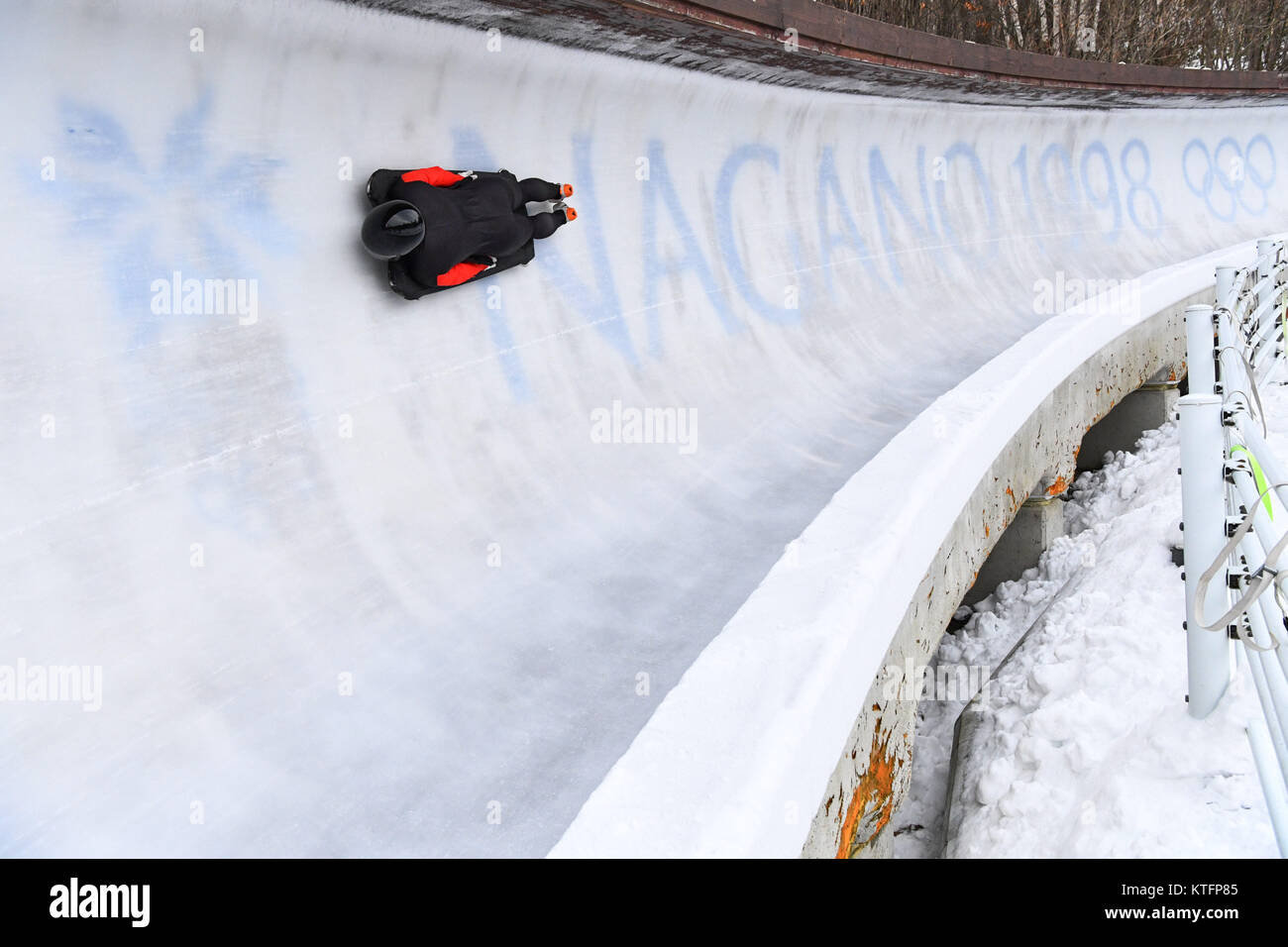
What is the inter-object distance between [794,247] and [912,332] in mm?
832

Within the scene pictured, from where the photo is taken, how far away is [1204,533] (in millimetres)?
2377

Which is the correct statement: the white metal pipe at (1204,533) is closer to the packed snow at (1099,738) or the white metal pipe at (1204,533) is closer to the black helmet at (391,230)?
the packed snow at (1099,738)

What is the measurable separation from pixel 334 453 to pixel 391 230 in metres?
0.53

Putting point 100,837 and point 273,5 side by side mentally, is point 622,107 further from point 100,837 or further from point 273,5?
point 100,837

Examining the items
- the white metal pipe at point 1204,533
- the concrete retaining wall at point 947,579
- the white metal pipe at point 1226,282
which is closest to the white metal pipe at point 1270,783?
the white metal pipe at point 1204,533

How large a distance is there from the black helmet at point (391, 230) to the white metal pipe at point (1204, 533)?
6.19 feet

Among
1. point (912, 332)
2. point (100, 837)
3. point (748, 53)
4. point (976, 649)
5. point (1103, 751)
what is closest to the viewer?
point (100, 837)

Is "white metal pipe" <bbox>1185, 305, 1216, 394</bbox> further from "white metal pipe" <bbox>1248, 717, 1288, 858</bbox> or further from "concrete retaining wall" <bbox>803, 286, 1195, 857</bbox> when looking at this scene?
"white metal pipe" <bbox>1248, 717, 1288, 858</bbox>

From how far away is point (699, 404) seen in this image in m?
3.31

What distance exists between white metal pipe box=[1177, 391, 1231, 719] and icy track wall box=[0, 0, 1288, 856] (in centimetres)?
93

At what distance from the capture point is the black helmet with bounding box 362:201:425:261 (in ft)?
7.40

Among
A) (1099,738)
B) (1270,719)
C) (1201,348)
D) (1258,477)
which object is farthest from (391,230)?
(1201,348)

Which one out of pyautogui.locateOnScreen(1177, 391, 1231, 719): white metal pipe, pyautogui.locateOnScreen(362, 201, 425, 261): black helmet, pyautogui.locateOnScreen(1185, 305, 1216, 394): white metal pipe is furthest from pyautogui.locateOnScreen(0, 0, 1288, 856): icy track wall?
pyautogui.locateOnScreen(1185, 305, 1216, 394): white metal pipe
